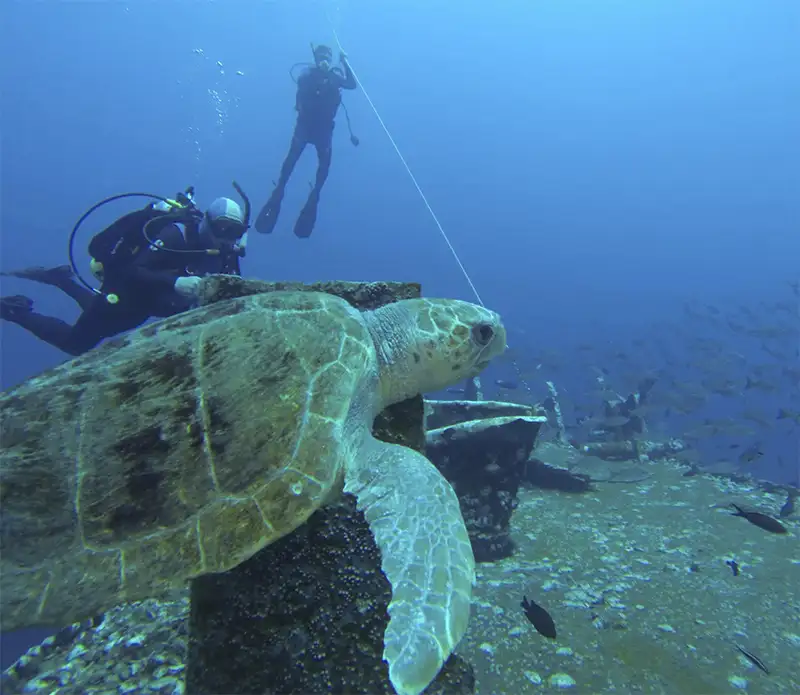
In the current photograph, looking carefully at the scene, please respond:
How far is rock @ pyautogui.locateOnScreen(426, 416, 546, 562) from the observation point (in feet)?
16.0

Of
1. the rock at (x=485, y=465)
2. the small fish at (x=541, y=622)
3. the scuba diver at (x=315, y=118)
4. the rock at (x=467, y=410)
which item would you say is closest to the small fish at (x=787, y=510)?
the rock at (x=467, y=410)

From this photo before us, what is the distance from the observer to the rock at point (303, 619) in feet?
7.32

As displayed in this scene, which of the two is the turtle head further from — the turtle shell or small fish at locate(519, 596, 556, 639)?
small fish at locate(519, 596, 556, 639)

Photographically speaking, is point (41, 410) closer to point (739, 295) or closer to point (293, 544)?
point (293, 544)

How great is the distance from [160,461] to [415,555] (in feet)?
4.50

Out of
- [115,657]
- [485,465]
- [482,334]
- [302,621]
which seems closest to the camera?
[302,621]

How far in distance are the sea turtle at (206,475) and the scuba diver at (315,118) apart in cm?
1210

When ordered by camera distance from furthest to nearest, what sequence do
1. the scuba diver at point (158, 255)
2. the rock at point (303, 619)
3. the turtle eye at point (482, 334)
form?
the scuba diver at point (158, 255), the turtle eye at point (482, 334), the rock at point (303, 619)

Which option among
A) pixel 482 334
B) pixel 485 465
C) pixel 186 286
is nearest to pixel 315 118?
pixel 186 286

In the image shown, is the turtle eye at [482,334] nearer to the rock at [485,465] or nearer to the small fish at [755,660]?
the rock at [485,465]

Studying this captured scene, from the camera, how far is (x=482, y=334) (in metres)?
3.48

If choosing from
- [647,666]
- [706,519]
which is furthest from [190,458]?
[706,519]

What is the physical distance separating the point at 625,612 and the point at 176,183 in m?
136

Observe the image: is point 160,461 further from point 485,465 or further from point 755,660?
→ point 755,660
